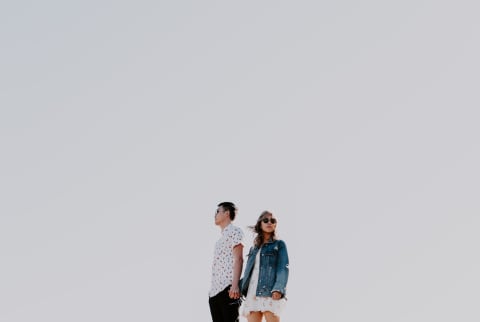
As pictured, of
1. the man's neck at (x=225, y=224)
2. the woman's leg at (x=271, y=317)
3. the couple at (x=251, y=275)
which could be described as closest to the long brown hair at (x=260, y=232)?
the couple at (x=251, y=275)

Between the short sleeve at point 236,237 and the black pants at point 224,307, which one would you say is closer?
the black pants at point 224,307

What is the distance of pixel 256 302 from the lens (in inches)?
472

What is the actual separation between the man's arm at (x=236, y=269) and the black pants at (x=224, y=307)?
0.43 feet

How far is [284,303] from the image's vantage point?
11.8 m

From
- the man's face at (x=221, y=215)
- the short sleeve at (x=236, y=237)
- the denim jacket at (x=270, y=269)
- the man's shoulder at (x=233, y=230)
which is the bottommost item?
the denim jacket at (x=270, y=269)

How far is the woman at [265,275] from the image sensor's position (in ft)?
38.8

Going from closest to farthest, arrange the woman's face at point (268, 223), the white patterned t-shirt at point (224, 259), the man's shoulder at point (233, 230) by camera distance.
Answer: the woman's face at point (268, 223)
the white patterned t-shirt at point (224, 259)
the man's shoulder at point (233, 230)

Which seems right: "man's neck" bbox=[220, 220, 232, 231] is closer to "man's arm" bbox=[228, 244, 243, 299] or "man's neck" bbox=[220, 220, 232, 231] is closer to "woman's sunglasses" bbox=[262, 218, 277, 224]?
"man's arm" bbox=[228, 244, 243, 299]

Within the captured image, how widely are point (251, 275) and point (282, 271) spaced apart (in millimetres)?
614

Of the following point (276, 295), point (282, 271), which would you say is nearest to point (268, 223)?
point (282, 271)

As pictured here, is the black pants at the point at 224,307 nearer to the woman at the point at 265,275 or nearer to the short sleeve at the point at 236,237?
the woman at the point at 265,275

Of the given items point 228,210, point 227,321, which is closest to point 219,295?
point 227,321

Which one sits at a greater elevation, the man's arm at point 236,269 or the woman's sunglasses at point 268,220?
the woman's sunglasses at point 268,220

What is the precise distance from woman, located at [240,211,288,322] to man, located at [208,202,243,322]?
18 centimetres
